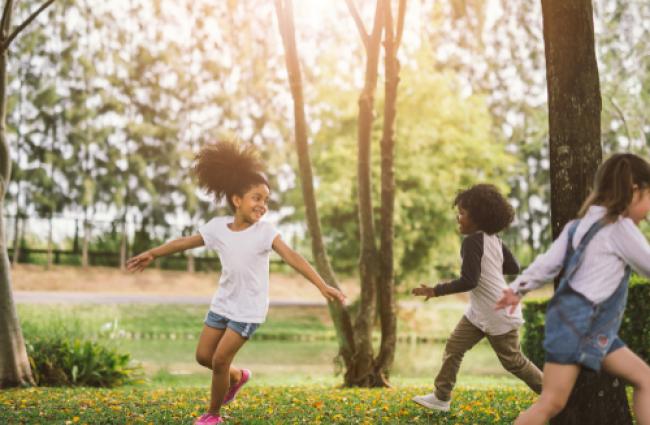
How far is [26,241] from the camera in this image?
38.5m

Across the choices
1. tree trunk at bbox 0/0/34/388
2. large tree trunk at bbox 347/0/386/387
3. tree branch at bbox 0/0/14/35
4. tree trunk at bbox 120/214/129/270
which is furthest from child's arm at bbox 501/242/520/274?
tree trunk at bbox 120/214/129/270

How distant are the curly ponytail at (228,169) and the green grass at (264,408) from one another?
1.74 m

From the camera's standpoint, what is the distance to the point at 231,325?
19.0ft

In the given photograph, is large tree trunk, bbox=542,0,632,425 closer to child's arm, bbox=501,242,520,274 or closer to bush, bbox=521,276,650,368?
child's arm, bbox=501,242,520,274

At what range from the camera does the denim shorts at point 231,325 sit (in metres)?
5.79

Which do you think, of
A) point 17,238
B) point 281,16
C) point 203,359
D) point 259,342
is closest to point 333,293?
point 203,359

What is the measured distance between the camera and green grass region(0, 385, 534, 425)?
6.40m

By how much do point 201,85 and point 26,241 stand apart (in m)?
10.8

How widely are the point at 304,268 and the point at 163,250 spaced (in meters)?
0.99

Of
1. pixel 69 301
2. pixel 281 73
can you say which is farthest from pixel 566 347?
pixel 281 73

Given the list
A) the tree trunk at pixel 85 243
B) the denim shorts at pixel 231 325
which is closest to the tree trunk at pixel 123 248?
the tree trunk at pixel 85 243

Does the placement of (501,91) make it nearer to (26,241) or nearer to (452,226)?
(452,226)

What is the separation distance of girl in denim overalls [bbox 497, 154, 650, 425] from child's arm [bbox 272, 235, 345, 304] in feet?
4.93

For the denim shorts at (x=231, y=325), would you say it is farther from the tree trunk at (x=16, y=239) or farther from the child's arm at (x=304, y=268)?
the tree trunk at (x=16, y=239)
